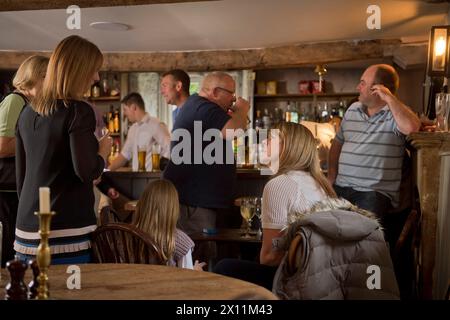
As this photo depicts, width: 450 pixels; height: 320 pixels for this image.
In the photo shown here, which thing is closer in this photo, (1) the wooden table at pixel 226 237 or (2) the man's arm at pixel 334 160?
(1) the wooden table at pixel 226 237

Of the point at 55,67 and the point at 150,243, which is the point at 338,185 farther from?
the point at 55,67

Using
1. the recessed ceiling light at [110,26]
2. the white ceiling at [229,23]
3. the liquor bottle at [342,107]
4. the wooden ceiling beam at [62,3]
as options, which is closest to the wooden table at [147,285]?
the wooden ceiling beam at [62,3]

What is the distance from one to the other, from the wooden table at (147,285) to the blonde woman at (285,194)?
0.70 metres

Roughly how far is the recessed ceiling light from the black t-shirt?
7.91 feet

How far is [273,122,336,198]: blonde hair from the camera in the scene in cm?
229

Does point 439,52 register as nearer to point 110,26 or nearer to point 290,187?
point 290,187

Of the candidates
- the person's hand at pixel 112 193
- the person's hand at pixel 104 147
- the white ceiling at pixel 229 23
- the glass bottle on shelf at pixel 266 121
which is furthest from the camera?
the glass bottle on shelf at pixel 266 121

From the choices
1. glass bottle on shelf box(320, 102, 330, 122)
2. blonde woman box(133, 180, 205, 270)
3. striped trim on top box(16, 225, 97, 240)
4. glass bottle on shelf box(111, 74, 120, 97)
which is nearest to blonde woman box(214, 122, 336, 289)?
blonde woman box(133, 180, 205, 270)

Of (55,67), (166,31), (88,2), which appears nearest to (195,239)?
(55,67)

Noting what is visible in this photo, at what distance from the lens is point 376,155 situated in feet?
10.1

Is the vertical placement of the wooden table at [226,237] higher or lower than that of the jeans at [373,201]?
lower

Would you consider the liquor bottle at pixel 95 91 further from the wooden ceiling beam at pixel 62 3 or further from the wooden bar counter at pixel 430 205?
the wooden bar counter at pixel 430 205

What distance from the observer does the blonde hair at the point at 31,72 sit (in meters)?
2.39

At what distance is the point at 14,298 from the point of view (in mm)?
1157
